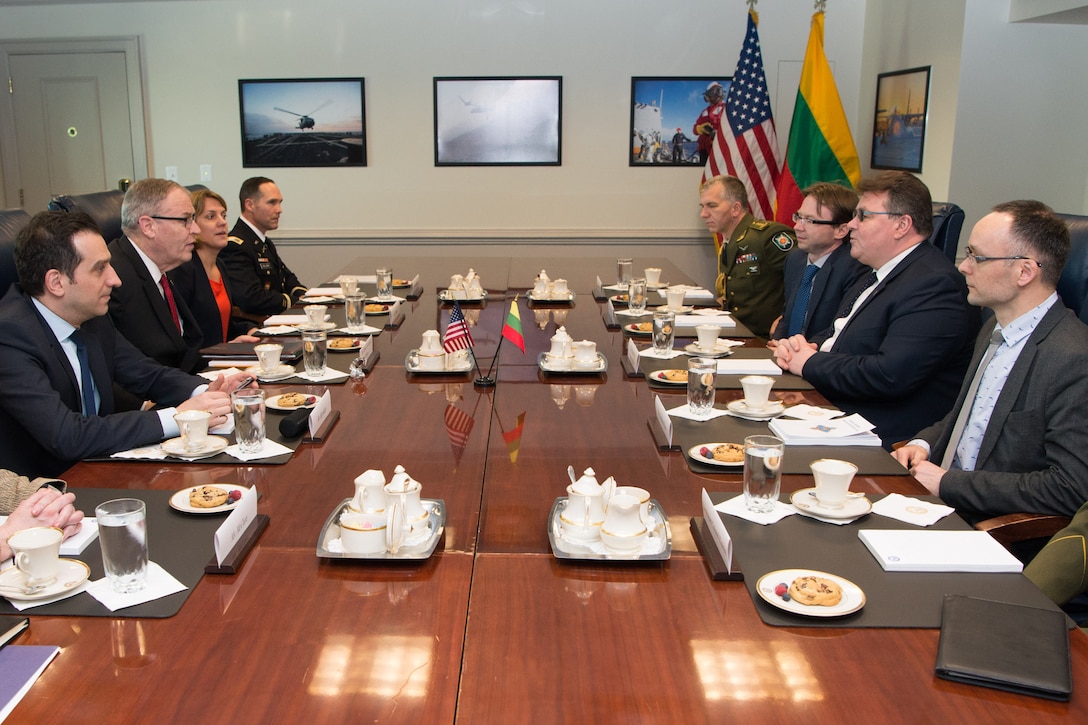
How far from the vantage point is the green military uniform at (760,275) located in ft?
15.3

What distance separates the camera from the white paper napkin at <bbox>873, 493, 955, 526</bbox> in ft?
5.90

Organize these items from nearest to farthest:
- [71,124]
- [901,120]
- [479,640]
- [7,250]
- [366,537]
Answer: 1. [479,640]
2. [366,537]
3. [7,250]
4. [901,120]
5. [71,124]

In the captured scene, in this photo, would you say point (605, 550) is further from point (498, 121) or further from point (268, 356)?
point (498, 121)

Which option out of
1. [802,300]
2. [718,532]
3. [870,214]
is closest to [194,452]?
[718,532]

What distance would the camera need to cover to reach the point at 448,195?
7062 mm

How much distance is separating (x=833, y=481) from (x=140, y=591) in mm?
1235

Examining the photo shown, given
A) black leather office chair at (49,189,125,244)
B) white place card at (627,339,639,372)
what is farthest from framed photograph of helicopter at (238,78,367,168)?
white place card at (627,339,639,372)

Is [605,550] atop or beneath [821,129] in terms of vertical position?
beneath

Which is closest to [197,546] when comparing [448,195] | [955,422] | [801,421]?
[801,421]

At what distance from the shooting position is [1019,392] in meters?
2.33

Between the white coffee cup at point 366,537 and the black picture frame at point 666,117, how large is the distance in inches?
225

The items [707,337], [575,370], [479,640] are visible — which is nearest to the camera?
[479,640]

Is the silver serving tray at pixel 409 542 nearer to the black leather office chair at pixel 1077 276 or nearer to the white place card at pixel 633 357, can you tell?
the white place card at pixel 633 357

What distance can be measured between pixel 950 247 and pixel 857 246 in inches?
25.4
